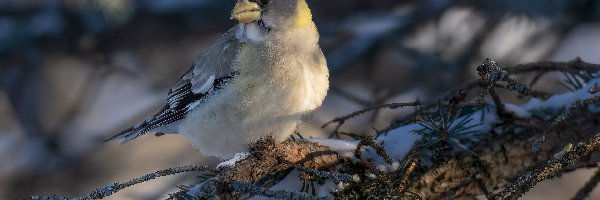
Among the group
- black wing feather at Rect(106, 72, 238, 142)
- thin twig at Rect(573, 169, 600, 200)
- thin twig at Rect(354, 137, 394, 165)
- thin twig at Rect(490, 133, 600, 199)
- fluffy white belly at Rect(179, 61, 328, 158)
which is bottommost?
thin twig at Rect(490, 133, 600, 199)

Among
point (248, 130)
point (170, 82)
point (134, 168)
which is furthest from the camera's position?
point (134, 168)

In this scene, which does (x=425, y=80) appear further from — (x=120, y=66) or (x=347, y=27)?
(x=120, y=66)

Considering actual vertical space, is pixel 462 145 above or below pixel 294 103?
below

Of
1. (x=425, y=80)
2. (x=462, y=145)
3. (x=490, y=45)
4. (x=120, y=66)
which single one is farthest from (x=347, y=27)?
(x=462, y=145)

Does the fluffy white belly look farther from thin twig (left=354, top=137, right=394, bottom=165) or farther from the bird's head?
thin twig (left=354, top=137, right=394, bottom=165)

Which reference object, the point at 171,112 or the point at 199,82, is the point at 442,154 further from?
the point at 171,112

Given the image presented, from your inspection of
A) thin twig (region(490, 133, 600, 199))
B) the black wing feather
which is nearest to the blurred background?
the black wing feather

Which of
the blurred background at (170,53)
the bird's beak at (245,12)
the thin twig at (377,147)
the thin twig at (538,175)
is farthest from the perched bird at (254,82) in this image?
the blurred background at (170,53)
